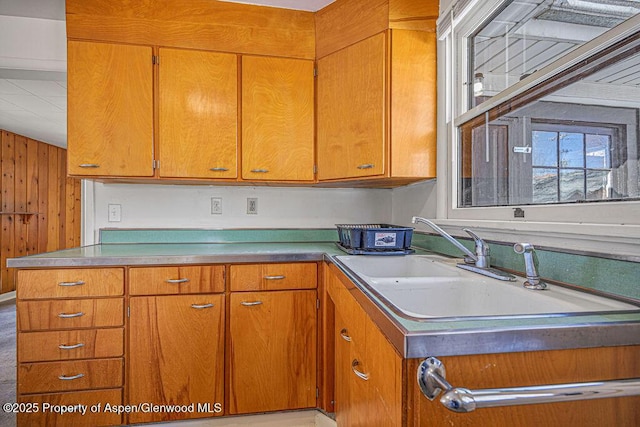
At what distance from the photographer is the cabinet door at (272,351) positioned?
1717mm

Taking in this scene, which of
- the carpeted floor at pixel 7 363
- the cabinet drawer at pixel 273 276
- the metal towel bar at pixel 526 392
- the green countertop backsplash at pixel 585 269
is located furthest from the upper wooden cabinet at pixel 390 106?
the carpeted floor at pixel 7 363

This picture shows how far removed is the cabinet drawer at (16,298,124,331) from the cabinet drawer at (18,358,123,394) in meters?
0.17

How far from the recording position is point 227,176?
1987 mm

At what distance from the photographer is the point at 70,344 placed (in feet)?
5.16

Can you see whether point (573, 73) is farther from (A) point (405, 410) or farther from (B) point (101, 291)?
(B) point (101, 291)

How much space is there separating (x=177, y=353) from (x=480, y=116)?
1778 millimetres

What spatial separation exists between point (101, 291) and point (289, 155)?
3.82 feet

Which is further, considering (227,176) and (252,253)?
(227,176)

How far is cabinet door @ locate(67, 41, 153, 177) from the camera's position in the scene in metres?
1.84

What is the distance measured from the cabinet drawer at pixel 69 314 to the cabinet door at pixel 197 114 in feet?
2.36

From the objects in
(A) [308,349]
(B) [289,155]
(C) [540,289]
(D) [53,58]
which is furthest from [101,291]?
(C) [540,289]

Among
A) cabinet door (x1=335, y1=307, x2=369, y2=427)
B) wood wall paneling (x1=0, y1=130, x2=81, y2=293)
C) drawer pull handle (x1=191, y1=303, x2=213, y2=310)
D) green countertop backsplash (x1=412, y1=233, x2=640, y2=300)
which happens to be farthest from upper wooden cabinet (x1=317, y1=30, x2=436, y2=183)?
wood wall paneling (x1=0, y1=130, x2=81, y2=293)

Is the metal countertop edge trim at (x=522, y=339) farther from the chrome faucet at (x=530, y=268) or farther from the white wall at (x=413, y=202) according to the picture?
the white wall at (x=413, y=202)

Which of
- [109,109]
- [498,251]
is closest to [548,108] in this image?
[498,251]
